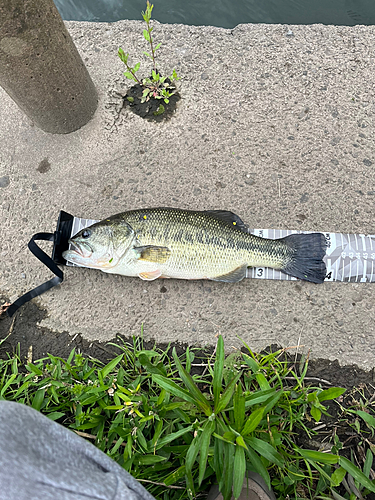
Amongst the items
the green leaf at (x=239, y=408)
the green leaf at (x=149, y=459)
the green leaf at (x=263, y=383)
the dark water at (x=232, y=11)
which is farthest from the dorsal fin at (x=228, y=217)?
the dark water at (x=232, y=11)

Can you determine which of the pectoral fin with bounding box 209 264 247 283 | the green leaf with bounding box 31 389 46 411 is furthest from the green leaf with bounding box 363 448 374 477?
the green leaf with bounding box 31 389 46 411

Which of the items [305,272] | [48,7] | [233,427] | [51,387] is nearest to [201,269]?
[305,272]

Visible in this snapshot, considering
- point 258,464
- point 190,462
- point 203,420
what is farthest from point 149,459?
point 258,464

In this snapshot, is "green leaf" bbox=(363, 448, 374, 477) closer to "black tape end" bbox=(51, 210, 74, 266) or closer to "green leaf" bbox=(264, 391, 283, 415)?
"green leaf" bbox=(264, 391, 283, 415)

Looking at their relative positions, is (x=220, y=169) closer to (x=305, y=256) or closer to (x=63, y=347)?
(x=305, y=256)

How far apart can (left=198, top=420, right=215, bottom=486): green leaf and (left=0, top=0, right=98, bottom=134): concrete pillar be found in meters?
2.96

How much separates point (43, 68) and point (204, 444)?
9.98 feet

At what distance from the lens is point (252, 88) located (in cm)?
349

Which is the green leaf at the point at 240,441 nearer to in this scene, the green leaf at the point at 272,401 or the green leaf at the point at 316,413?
the green leaf at the point at 272,401

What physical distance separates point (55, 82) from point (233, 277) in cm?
232

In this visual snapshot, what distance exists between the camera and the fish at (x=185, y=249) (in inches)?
105

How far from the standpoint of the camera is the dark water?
4758mm

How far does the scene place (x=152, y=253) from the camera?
2.66m

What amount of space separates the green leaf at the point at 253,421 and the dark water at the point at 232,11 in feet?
17.4
